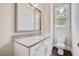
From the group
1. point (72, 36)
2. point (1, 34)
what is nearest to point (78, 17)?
point (72, 36)

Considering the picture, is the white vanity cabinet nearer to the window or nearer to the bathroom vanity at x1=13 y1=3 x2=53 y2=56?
the bathroom vanity at x1=13 y1=3 x2=53 y2=56

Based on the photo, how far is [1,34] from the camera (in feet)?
4.47

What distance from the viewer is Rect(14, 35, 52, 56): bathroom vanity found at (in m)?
1.40

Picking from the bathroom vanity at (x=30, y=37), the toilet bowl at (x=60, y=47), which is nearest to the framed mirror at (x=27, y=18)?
the bathroom vanity at (x=30, y=37)

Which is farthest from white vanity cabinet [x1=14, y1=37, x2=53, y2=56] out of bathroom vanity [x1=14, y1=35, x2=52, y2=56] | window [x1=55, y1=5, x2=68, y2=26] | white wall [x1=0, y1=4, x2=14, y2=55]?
window [x1=55, y1=5, x2=68, y2=26]

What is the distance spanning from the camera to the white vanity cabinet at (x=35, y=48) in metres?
1.39

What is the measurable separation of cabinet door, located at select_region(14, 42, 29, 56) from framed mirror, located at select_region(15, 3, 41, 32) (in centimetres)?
21

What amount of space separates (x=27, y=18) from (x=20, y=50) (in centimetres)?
44

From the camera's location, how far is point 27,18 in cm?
147

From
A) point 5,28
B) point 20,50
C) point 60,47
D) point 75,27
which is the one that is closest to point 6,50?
point 20,50

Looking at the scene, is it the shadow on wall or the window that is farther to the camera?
the window

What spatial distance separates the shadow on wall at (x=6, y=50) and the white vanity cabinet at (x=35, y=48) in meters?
0.06

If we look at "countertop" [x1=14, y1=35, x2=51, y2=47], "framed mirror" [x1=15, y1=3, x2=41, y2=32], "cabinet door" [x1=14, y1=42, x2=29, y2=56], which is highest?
"framed mirror" [x1=15, y1=3, x2=41, y2=32]

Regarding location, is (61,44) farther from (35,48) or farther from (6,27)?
(6,27)
